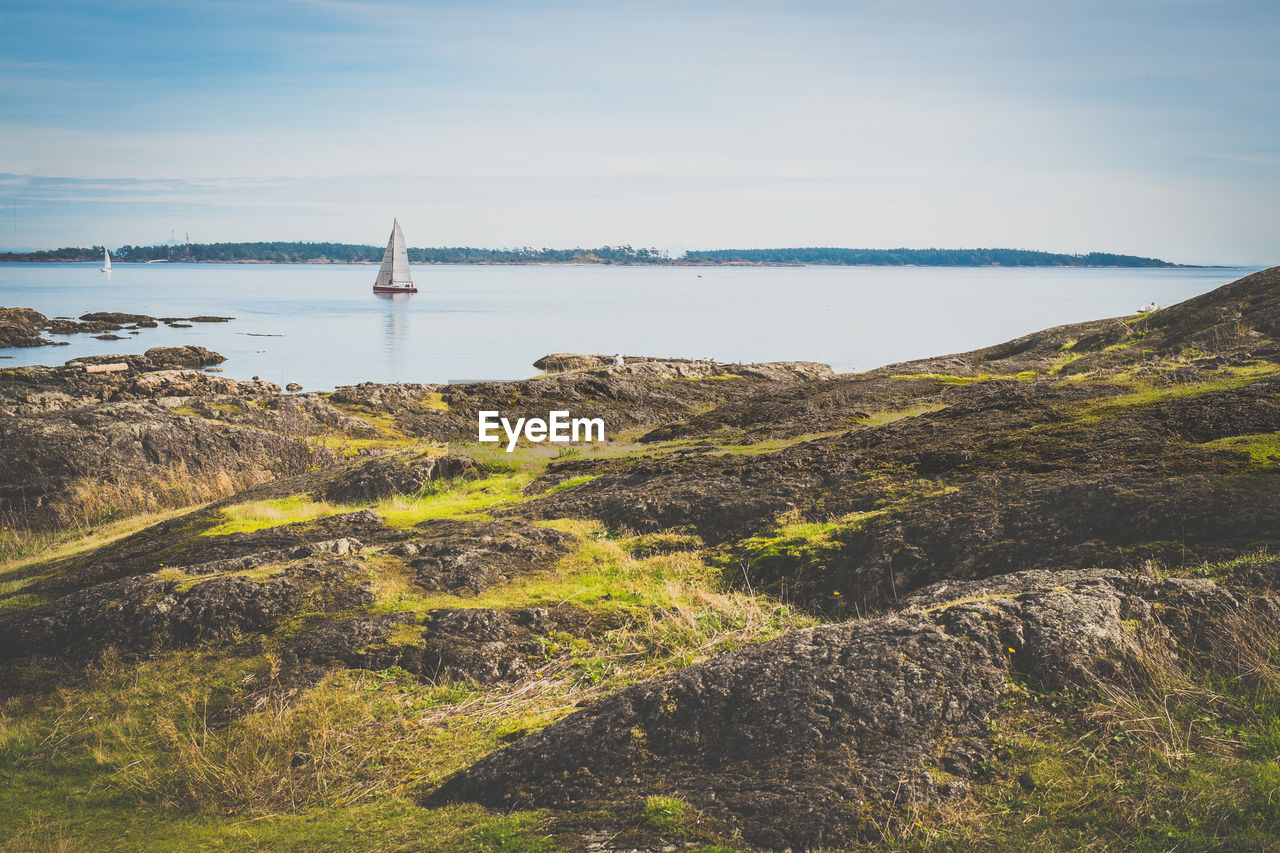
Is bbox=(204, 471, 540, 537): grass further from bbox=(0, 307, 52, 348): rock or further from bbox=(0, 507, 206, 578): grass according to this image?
bbox=(0, 307, 52, 348): rock

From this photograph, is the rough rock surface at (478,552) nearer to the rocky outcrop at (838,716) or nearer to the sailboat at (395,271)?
the rocky outcrop at (838,716)

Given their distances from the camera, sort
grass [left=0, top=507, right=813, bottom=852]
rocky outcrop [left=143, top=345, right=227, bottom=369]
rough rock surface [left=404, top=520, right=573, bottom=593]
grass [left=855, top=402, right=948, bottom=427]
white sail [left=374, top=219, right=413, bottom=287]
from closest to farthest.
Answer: grass [left=0, top=507, right=813, bottom=852] → rough rock surface [left=404, top=520, right=573, bottom=593] → grass [left=855, top=402, right=948, bottom=427] → rocky outcrop [left=143, top=345, right=227, bottom=369] → white sail [left=374, top=219, right=413, bottom=287]

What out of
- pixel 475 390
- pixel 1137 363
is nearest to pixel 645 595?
pixel 1137 363

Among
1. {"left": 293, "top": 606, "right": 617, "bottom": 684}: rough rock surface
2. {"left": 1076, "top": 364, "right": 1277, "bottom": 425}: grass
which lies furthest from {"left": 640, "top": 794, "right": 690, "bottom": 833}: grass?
{"left": 1076, "top": 364, "right": 1277, "bottom": 425}: grass

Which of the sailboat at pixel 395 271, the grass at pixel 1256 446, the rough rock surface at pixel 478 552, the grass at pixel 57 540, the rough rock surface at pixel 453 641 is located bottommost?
the grass at pixel 57 540

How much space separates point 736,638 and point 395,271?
13319cm

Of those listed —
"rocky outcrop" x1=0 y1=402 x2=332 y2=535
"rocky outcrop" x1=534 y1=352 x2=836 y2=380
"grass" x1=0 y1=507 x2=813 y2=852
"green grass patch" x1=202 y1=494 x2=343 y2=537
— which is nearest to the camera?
"grass" x1=0 y1=507 x2=813 y2=852

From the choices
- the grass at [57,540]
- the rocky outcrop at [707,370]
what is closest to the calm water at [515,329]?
the rocky outcrop at [707,370]

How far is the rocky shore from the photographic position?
560 centimetres

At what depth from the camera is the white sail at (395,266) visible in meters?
129

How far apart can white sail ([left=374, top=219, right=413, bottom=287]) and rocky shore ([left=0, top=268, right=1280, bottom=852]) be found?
11674cm

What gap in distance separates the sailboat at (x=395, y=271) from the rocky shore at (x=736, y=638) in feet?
385

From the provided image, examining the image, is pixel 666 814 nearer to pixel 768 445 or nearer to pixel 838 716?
pixel 838 716

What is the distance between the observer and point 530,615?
32.4ft
